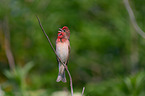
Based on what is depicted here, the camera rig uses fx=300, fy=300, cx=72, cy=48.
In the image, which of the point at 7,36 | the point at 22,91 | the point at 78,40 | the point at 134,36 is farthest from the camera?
the point at 134,36

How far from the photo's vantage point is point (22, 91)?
559 centimetres

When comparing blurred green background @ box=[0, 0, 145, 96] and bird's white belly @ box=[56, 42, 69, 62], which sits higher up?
blurred green background @ box=[0, 0, 145, 96]

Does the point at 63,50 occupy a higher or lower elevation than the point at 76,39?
lower

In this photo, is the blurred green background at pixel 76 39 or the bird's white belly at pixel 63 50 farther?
the blurred green background at pixel 76 39

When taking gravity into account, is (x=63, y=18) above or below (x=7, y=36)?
above

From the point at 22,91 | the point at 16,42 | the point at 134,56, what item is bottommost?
the point at 22,91

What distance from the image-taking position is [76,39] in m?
8.55

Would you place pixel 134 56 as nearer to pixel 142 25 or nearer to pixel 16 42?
pixel 142 25

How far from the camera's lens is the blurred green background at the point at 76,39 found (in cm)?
852

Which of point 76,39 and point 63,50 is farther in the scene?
point 76,39

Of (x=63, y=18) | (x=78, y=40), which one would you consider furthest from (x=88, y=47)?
(x=63, y=18)

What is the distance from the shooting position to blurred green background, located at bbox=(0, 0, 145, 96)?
8523 millimetres

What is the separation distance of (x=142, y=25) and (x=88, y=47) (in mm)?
1765

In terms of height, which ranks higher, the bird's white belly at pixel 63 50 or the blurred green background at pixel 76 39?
the blurred green background at pixel 76 39
